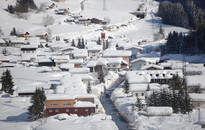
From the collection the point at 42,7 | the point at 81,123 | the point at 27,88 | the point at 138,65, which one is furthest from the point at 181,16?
the point at 81,123

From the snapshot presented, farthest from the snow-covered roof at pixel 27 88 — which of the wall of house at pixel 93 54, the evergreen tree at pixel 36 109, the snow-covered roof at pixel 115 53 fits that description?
the wall of house at pixel 93 54

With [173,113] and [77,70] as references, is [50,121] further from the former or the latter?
[77,70]

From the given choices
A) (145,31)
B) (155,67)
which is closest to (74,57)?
(155,67)

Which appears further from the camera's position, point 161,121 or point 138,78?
point 138,78

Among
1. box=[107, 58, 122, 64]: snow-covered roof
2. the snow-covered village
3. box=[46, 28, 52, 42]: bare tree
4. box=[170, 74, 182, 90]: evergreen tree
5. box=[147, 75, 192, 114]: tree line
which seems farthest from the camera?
box=[46, 28, 52, 42]: bare tree

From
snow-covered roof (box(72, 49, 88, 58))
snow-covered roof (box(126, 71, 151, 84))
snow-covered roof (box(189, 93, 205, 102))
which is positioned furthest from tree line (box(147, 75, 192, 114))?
snow-covered roof (box(72, 49, 88, 58))

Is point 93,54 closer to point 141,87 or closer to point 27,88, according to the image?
point 27,88

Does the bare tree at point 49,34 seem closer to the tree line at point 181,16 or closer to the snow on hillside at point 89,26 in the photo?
the snow on hillside at point 89,26

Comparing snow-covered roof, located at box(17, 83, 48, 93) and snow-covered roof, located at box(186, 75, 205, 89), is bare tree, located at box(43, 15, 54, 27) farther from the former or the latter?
snow-covered roof, located at box(186, 75, 205, 89)
